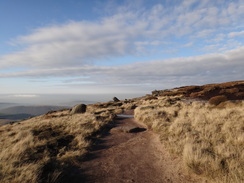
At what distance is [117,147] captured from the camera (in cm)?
770

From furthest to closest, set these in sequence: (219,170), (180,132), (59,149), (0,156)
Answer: (180,132) < (59,149) < (0,156) < (219,170)

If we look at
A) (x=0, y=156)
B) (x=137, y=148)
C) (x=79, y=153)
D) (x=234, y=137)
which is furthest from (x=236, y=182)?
(x=0, y=156)

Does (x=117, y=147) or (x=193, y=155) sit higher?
(x=193, y=155)

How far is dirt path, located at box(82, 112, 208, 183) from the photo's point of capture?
4.75 meters

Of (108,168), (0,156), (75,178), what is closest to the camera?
(75,178)

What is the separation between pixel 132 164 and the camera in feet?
18.8

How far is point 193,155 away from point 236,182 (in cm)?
140

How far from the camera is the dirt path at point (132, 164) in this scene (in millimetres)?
4754

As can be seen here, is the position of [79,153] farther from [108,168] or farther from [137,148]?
[137,148]

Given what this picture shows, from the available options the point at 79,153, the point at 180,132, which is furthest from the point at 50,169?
the point at 180,132

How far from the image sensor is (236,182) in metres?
3.74

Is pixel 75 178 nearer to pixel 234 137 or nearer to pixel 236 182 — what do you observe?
pixel 236 182

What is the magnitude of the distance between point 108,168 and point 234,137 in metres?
5.80

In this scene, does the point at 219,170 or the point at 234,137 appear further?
the point at 234,137
